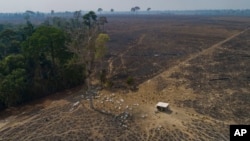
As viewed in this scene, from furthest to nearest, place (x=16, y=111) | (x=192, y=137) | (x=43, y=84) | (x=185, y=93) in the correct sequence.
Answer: (x=43, y=84) < (x=185, y=93) < (x=16, y=111) < (x=192, y=137)

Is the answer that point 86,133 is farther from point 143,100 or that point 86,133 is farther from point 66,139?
point 143,100

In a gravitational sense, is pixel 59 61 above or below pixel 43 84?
above

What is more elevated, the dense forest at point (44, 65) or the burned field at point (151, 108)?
the dense forest at point (44, 65)

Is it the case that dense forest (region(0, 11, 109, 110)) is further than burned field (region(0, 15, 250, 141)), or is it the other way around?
dense forest (region(0, 11, 109, 110))

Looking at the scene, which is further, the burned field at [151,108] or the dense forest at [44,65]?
the dense forest at [44,65]

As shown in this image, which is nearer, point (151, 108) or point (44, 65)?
point (151, 108)

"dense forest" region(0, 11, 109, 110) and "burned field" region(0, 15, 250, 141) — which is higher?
"dense forest" region(0, 11, 109, 110)

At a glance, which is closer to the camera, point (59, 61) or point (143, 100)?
point (143, 100)

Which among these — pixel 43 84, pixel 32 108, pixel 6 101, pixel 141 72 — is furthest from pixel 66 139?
pixel 141 72

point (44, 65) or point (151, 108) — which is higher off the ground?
point (44, 65)

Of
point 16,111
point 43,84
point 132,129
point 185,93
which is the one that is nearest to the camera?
point 132,129
